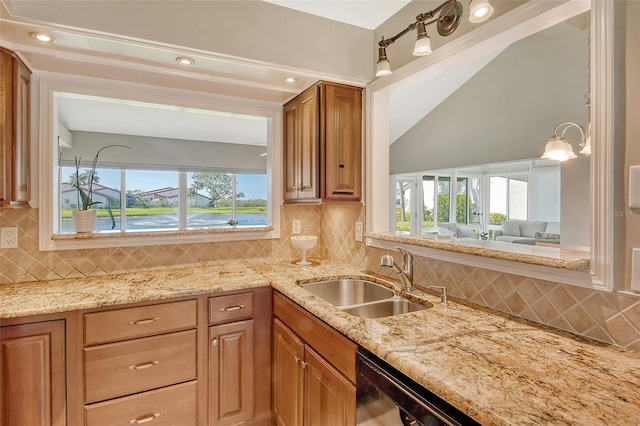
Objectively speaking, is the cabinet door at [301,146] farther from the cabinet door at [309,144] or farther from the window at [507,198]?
the window at [507,198]

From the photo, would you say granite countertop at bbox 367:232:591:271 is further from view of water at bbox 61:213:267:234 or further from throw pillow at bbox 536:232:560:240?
throw pillow at bbox 536:232:560:240

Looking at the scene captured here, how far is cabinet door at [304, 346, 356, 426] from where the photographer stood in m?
1.24

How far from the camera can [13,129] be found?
5.56 feet

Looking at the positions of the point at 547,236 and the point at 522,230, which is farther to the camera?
the point at 522,230

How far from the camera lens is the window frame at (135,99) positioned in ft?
6.50

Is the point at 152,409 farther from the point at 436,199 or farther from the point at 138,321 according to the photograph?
the point at 436,199

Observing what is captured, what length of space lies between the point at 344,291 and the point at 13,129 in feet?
6.50

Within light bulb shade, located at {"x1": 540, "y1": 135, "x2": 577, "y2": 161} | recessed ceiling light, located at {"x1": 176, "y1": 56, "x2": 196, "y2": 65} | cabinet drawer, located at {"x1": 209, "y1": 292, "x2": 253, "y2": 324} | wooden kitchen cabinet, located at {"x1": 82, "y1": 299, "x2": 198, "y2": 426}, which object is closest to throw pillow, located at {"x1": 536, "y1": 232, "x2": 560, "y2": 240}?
light bulb shade, located at {"x1": 540, "y1": 135, "x2": 577, "y2": 161}

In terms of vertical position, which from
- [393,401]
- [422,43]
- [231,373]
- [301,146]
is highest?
[422,43]

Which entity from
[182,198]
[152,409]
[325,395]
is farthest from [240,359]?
[182,198]

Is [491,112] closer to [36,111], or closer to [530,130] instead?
[530,130]

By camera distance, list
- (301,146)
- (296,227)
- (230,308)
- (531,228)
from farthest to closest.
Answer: (531,228) → (296,227) → (301,146) → (230,308)

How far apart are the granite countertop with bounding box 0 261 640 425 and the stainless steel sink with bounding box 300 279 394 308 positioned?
261 mm

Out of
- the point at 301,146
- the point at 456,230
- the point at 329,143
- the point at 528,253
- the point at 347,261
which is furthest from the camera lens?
the point at 456,230
